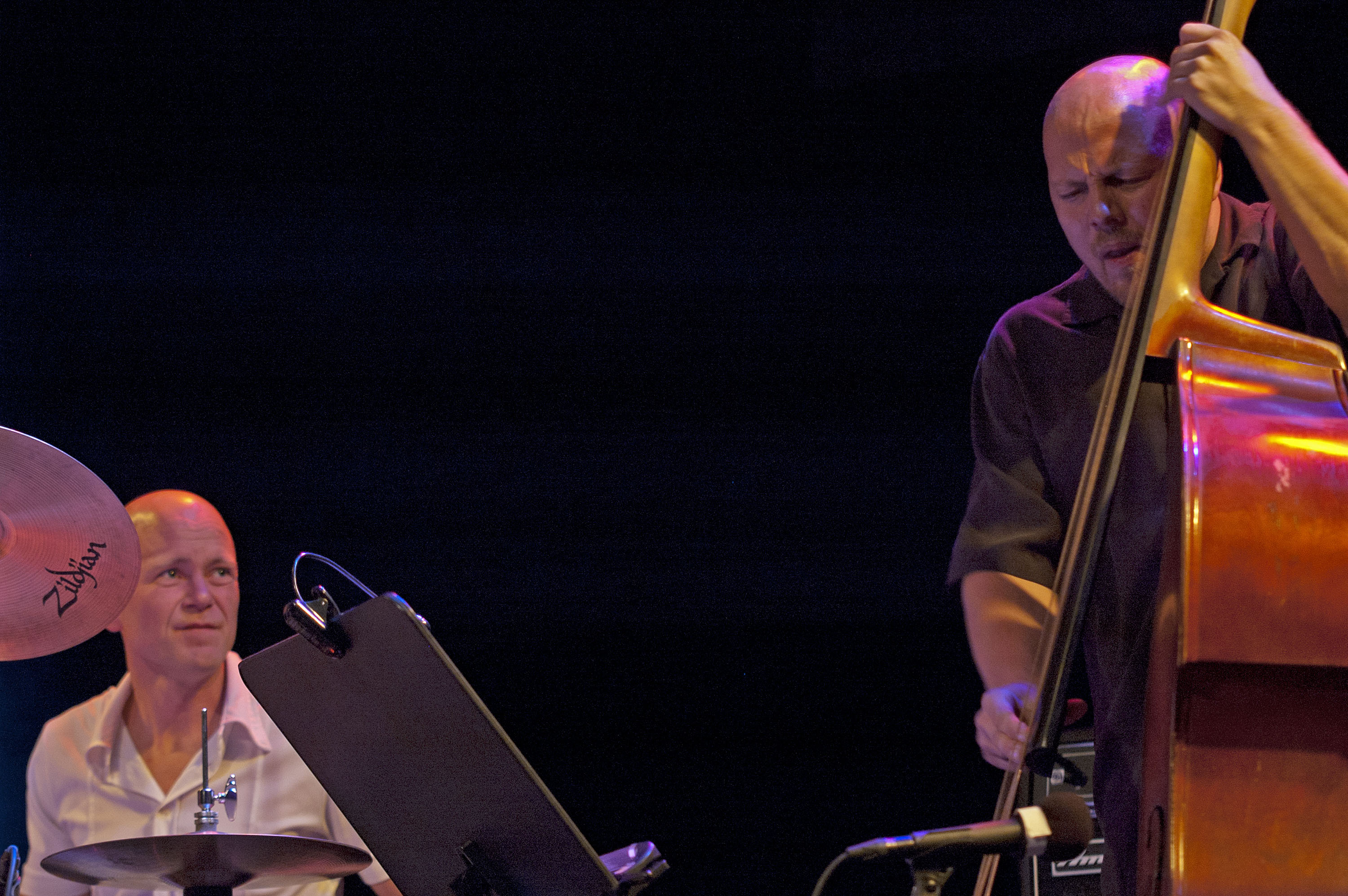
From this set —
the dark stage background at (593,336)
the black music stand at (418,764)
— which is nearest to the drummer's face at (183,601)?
the dark stage background at (593,336)

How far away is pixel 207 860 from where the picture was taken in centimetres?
207

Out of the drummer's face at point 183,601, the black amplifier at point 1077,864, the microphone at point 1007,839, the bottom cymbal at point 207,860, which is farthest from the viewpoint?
the drummer's face at point 183,601

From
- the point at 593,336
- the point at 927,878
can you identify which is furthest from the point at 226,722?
the point at 927,878

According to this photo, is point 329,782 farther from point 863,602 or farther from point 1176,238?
point 863,602

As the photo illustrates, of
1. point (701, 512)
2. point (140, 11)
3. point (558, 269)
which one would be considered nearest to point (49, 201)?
point (140, 11)

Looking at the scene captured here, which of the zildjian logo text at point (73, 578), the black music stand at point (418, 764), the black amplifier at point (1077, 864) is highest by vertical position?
the zildjian logo text at point (73, 578)

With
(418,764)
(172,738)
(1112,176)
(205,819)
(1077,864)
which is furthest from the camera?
(172,738)

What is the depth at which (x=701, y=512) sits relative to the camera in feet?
10.9

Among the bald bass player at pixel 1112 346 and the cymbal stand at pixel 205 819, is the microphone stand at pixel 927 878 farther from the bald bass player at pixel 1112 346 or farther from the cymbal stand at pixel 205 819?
the cymbal stand at pixel 205 819

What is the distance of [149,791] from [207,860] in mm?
893

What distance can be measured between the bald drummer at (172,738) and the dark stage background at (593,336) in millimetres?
308

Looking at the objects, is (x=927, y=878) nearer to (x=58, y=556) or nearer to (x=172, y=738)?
(x=58, y=556)

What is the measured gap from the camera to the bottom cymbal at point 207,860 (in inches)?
78.7

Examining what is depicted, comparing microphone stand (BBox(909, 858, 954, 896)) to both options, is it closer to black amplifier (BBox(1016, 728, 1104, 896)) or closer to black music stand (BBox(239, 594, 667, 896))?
black music stand (BBox(239, 594, 667, 896))
